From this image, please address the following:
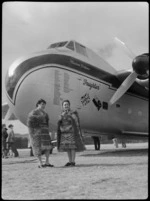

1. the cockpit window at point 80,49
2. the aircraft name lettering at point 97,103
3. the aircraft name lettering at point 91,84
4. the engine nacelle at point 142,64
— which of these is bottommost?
the aircraft name lettering at point 97,103

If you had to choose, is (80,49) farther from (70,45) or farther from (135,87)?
(135,87)

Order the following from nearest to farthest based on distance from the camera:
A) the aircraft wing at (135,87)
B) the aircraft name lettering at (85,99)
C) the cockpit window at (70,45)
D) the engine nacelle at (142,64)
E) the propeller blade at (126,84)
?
the engine nacelle at (142,64) < the aircraft name lettering at (85,99) < the propeller blade at (126,84) < the cockpit window at (70,45) < the aircraft wing at (135,87)

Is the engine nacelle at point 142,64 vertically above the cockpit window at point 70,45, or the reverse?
the cockpit window at point 70,45

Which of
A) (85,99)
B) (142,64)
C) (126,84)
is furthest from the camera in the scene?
(126,84)

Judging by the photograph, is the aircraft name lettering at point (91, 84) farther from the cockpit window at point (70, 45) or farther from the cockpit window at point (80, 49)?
the cockpit window at point (70, 45)

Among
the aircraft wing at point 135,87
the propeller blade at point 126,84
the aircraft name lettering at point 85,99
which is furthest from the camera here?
the aircraft wing at point 135,87

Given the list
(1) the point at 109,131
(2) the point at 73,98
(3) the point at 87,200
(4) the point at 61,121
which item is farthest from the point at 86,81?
(3) the point at 87,200

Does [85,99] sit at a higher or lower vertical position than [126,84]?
lower

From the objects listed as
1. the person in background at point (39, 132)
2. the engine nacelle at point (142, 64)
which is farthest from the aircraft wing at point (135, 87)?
the person in background at point (39, 132)

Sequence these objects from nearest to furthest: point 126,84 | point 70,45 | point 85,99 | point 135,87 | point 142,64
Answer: point 142,64 < point 85,99 < point 126,84 < point 70,45 < point 135,87

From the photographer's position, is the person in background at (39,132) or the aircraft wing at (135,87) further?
the aircraft wing at (135,87)

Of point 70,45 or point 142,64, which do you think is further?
point 70,45

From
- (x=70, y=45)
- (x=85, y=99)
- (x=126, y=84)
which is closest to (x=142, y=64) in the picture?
(x=126, y=84)

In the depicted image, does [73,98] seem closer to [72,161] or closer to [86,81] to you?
[86,81]
